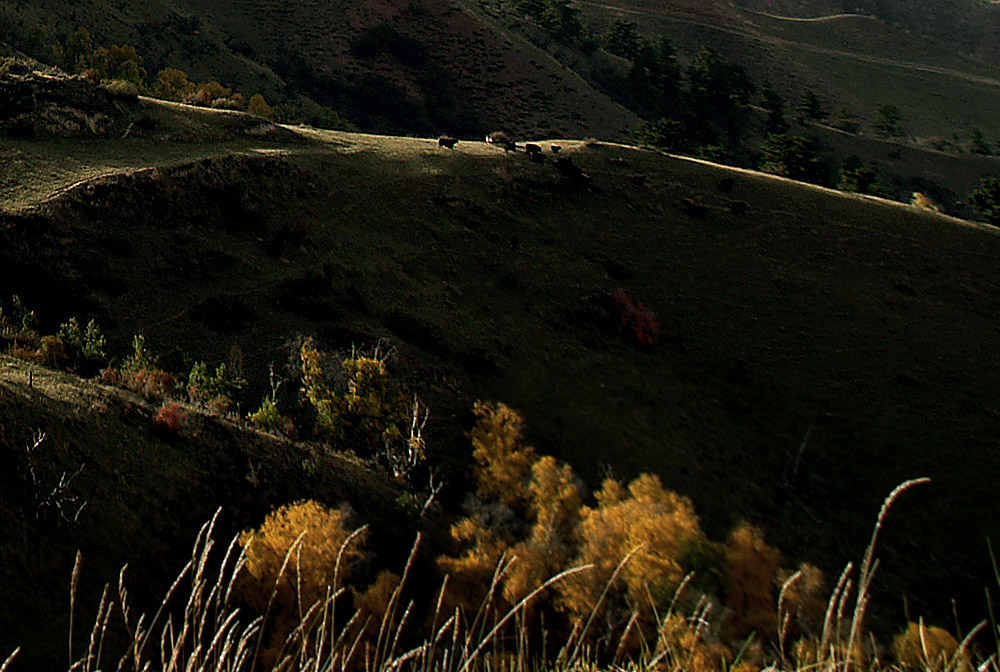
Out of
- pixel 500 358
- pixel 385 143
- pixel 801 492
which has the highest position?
pixel 385 143

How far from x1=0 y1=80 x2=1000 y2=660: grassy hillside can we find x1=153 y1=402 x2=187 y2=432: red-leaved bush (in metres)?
0.78

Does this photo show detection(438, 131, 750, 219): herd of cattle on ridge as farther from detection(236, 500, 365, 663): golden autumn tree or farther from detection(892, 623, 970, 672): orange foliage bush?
detection(236, 500, 365, 663): golden autumn tree

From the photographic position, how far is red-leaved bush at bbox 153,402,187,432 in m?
18.2

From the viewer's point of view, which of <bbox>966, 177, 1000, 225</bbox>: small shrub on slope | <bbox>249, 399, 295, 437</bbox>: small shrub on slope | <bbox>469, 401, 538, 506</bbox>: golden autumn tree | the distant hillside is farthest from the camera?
the distant hillside

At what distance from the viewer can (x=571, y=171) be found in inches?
2381

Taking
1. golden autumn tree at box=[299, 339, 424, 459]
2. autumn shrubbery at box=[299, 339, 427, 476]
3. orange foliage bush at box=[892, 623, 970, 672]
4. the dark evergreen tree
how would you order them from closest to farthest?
orange foliage bush at box=[892, 623, 970, 672], autumn shrubbery at box=[299, 339, 427, 476], golden autumn tree at box=[299, 339, 424, 459], the dark evergreen tree

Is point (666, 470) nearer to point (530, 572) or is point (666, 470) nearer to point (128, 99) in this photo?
point (530, 572)

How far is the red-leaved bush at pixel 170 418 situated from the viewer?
18.2 m

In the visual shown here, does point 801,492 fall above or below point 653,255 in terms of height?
below

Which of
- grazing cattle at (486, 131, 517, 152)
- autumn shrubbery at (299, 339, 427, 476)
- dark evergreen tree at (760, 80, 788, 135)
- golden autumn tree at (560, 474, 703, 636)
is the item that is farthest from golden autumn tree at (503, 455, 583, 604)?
dark evergreen tree at (760, 80, 788, 135)

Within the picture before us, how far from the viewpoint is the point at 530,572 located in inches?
613

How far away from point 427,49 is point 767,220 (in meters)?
102

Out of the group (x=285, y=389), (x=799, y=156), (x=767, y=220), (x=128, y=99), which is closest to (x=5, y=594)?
(x=285, y=389)

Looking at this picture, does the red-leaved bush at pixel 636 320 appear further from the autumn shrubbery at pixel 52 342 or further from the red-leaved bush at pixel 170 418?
the red-leaved bush at pixel 170 418
